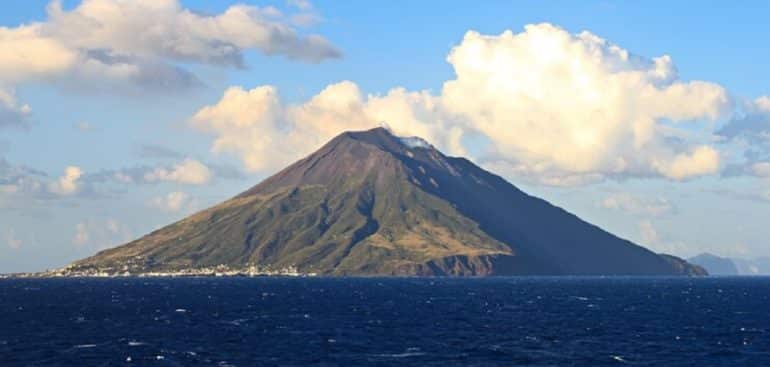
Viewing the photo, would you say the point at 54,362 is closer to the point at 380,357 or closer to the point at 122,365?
the point at 122,365

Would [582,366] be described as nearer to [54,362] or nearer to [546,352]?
[546,352]

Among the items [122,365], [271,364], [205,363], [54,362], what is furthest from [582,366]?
[54,362]

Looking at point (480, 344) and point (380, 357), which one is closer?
point (380, 357)

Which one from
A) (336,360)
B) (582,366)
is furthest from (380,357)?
(582,366)

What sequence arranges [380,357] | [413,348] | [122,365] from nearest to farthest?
[122,365] < [380,357] < [413,348]

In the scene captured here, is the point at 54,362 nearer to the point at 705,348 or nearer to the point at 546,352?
the point at 546,352

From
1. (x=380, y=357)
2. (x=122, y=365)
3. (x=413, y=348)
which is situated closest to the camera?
(x=122, y=365)

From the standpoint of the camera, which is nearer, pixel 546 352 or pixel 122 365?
pixel 122 365
